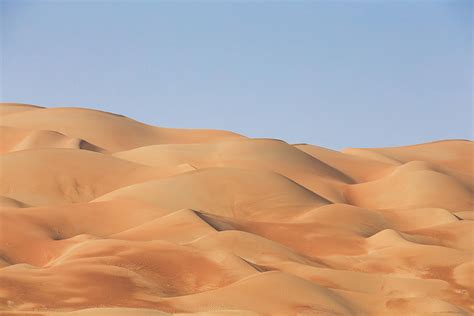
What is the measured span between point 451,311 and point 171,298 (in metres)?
9.92

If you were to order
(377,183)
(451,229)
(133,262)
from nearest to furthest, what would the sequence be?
(133,262) < (451,229) < (377,183)

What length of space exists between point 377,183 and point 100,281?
63.4m

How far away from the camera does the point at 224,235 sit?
47.5m

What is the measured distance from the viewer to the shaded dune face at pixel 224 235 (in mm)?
33125

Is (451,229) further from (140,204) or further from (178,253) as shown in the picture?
(178,253)

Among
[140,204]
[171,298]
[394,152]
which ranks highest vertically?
[394,152]

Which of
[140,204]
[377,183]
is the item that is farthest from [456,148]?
[140,204]

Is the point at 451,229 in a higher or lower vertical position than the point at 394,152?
lower

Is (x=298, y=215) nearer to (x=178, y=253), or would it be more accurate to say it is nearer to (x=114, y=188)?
(x=114, y=188)

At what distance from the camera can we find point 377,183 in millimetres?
94500

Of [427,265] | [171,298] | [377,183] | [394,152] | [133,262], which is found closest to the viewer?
[171,298]

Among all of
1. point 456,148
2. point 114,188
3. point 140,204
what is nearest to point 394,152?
point 456,148

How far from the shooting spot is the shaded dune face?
109ft

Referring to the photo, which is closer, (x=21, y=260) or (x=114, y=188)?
(x=21, y=260)
